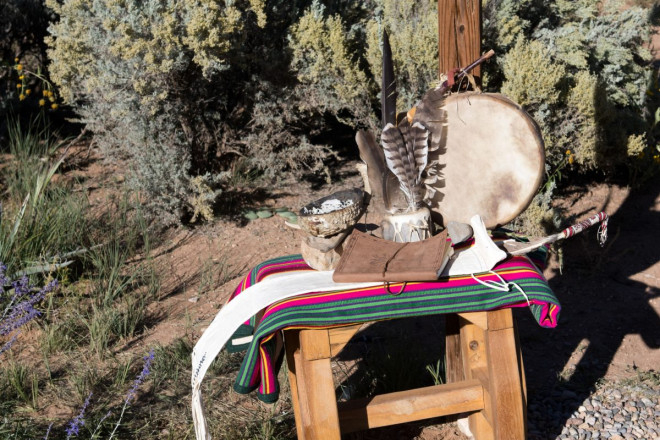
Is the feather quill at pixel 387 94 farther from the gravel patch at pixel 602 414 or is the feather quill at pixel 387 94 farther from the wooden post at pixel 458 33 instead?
the gravel patch at pixel 602 414

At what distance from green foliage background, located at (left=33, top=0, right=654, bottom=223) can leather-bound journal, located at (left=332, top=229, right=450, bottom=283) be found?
99.5 inches

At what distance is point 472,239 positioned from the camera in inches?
107

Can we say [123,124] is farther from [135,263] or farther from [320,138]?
[320,138]

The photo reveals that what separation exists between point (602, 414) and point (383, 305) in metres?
1.37

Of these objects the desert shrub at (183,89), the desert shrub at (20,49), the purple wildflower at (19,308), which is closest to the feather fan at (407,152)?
the purple wildflower at (19,308)

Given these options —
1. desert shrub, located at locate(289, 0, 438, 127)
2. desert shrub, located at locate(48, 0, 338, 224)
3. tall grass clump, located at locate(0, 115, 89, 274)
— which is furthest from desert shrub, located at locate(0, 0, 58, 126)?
desert shrub, located at locate(289, 0, 438, 127)

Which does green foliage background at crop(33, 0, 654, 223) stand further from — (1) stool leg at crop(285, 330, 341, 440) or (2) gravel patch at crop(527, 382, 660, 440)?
(1) stool leg at crop(285, 330, 341, 440)

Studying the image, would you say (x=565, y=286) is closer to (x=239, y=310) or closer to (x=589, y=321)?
(x=589, y=321)

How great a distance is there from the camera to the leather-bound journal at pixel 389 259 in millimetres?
2344

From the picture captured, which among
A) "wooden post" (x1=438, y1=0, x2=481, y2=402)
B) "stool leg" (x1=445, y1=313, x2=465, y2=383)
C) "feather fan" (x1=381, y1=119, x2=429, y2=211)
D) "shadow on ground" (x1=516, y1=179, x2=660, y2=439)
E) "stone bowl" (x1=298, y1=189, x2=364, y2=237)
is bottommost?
"shadow on ground" (x1=516, y1=179, x2=660, y2=439)

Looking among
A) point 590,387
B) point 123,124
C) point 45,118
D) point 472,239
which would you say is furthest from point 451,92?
point 45,118

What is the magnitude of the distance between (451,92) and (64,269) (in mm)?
2644

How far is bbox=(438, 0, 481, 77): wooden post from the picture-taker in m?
2.99

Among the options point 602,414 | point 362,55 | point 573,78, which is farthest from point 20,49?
point 602,414
